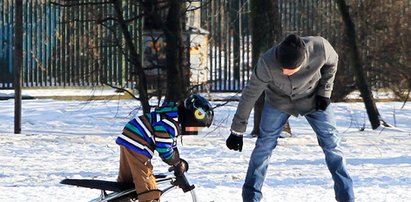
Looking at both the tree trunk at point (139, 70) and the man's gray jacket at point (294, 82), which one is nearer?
the man's gray jacket at point (294, 82)

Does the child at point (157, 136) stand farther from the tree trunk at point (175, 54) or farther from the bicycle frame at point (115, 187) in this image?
the tree trunk at point (175, 54)

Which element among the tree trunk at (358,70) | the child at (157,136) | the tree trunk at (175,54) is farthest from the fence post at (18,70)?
the child at (157,136)

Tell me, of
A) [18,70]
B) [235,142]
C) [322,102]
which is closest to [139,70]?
[18,70]

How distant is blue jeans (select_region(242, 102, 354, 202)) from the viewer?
7.67 m

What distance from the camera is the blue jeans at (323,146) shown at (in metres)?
7.67

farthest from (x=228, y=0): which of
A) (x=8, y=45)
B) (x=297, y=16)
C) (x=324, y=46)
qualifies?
(x=324, y=46)

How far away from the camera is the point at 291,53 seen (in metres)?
6.96

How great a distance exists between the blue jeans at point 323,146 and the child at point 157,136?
39.6 inches

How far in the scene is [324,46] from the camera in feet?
24.3

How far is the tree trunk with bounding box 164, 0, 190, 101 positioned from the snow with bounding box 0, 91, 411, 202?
816 millimetres

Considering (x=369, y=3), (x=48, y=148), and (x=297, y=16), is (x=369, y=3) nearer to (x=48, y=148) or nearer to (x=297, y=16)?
(x=297, y=16)

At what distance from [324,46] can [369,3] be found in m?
11.6

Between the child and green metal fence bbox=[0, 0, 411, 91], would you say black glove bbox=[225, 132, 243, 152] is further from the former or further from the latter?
green metal fence bbox=[0, 0, 411, 91]

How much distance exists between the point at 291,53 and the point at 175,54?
7.51m
